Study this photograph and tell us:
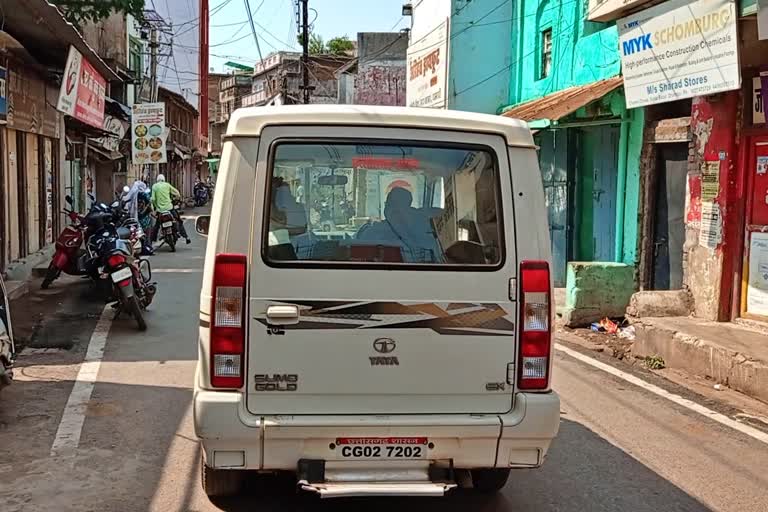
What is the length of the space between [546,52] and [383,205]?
1233 cm

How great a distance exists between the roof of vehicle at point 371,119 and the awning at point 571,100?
7.27 meters

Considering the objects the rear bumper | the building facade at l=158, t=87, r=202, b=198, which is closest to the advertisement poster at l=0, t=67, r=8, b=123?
the rear bumper

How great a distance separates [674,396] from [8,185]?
9.96 meters

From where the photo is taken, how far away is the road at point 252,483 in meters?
4.39

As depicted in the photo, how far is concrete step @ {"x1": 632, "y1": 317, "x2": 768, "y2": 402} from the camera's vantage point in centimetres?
702

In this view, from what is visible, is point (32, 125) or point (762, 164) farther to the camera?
point (32, 125)

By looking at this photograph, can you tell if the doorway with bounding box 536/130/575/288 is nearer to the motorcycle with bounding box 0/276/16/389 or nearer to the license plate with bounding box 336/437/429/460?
the motorcycle with bounding box 0/276/16/389

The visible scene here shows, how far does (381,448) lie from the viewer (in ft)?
12.0

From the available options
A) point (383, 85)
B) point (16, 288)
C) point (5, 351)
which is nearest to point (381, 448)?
point (5, 351)

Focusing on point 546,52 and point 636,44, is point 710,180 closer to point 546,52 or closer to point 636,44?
point 636,44

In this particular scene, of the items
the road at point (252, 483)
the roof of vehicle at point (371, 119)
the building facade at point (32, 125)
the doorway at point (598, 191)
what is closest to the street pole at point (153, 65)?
the building facade at point (32, 125)

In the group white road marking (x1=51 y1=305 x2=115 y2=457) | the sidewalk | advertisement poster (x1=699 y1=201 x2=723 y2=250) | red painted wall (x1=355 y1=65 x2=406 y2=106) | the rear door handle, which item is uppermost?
red painted wall (x1=355 y1=65 x2=406 y2=106)

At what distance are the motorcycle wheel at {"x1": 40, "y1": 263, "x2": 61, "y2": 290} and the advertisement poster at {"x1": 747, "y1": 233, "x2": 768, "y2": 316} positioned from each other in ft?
29.6

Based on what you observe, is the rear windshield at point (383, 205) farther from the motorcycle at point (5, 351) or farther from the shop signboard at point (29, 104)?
the shop signboard at point (29, 104)
